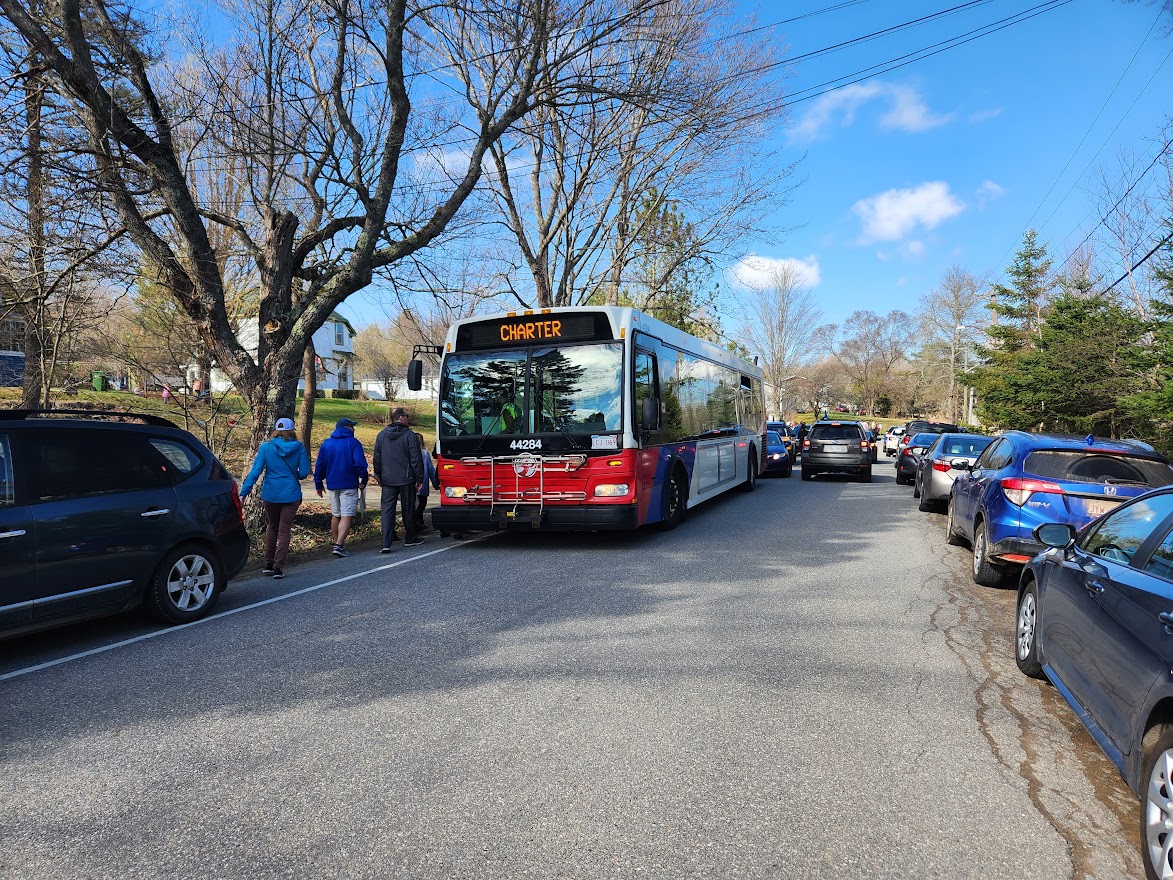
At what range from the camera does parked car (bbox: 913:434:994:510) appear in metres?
13.5

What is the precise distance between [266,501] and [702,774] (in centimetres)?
631

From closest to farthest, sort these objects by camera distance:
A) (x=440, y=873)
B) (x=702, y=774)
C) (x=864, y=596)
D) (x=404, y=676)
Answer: (x=440, y=873) < (x=702, y=774) < (x=404, y=676) < (x=864, y=596)

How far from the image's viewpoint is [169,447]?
6445 mm

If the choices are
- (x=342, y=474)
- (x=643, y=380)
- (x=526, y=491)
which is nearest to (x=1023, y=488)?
(x=643, y=380)

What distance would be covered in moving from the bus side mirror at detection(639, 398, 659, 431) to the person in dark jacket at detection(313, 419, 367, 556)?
12.1 feet

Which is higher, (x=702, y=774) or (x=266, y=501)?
(x=266, y=501)

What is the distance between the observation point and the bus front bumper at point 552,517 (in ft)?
30.9

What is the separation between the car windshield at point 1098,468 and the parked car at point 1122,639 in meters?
2.90

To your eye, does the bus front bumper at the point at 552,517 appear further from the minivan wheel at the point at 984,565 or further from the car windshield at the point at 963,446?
the car windshield at the point at 963,446

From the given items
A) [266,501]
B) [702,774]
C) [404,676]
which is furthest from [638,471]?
[702,774]

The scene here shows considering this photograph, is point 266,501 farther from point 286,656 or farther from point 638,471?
point 638,471

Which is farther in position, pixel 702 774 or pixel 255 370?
pixel 255 370

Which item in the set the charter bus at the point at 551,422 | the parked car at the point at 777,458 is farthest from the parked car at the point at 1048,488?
the parked car at the point at 777,458

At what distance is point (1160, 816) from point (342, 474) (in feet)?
29.2
